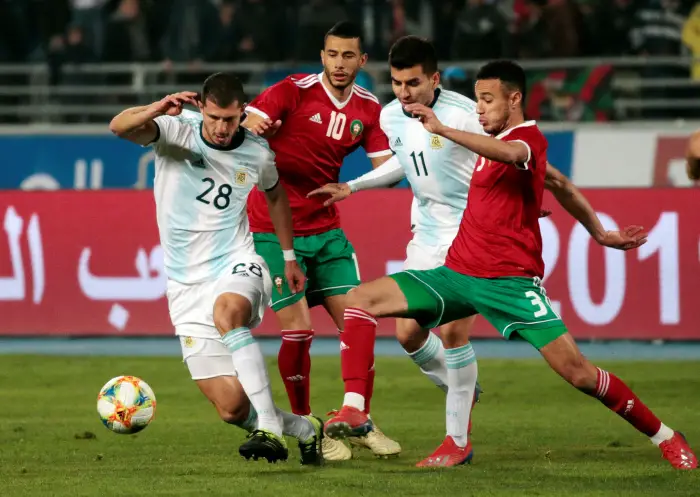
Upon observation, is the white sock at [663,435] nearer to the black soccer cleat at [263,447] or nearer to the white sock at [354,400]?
the white sock at [354,400]

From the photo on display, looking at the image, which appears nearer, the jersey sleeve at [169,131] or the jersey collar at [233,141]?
the jersey sleeve at [169,131]

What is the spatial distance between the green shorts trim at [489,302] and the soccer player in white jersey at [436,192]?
0.61 m

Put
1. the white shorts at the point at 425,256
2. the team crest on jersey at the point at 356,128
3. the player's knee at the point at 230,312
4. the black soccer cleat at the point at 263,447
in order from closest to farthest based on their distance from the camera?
the black soccer cleat at the point at 263,447 < the player's knee at the point at 230,312 < the white shorts at the point at 425,256 < the team crest on jersey at the point at 356,128

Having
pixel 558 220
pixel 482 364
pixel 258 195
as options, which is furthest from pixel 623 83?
pixel 258 195

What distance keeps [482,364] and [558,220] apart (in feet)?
6.37

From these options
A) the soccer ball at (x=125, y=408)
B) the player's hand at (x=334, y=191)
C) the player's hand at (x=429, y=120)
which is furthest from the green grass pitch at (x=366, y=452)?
the player's hand at (x=429, y=120)

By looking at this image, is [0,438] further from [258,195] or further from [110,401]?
[258,195]

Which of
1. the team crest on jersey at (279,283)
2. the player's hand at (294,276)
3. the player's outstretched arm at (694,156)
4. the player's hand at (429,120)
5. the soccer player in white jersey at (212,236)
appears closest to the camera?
the player's outstretched arm at (694,156)

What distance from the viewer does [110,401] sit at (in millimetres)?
7445

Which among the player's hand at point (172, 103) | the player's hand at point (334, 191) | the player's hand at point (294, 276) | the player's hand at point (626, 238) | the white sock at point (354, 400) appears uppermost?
the player's hand at point (172, 103)

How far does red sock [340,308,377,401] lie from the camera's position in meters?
6.75

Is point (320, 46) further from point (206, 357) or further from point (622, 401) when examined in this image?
point (622, 401)

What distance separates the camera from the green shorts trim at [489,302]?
677cm

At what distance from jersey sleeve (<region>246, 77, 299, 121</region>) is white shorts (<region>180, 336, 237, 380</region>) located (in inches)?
56.9
